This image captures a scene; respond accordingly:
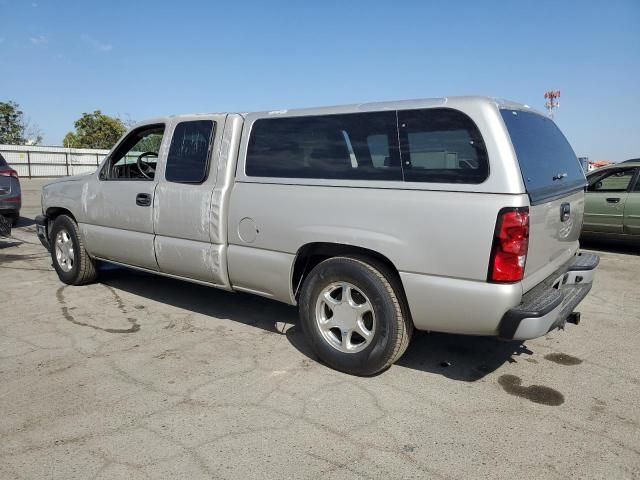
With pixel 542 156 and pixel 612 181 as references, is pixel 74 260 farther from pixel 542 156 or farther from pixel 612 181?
pixel 612 181

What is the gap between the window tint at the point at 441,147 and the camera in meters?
2.94

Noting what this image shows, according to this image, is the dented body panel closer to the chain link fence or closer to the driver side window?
the driver side window

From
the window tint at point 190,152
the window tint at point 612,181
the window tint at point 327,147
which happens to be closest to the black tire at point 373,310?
the window tint at point 327,147

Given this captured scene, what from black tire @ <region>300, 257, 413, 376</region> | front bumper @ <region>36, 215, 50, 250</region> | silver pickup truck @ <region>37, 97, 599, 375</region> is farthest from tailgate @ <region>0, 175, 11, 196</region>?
black tire @ <region>300, 257, 413, 376</region>

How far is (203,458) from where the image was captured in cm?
251

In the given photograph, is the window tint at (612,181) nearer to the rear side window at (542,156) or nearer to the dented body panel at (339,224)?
the rear side window at (542,156)

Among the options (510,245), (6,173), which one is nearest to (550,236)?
(510,245)

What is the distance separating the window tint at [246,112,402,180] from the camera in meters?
3.30

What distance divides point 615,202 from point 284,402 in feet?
23.2

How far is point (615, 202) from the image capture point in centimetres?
785

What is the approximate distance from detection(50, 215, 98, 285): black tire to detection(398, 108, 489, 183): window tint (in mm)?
3982

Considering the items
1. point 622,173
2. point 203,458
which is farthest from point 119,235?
point 622,173

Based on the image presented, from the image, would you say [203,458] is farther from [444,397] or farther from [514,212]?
[514,212]

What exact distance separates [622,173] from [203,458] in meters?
8.09
